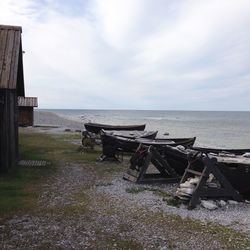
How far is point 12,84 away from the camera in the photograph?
42.9 feet

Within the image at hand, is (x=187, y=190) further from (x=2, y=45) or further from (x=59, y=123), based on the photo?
(x=59, y=123)

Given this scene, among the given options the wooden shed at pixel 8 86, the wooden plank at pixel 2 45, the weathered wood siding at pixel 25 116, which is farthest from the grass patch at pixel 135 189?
the weathered wood siding at pixel 25 116

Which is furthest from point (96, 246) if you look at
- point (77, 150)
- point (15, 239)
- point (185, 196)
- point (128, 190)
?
point (77, 150)

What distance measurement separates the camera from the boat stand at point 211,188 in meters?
10.9

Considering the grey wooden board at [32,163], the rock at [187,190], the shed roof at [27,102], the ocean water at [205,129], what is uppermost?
the shed roof at [27,102]

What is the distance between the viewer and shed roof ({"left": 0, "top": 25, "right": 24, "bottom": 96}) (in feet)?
43.3

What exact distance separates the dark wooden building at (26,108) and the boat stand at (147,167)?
29110 millimetres

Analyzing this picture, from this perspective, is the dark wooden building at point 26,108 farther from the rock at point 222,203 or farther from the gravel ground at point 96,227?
the rock at point 222,203

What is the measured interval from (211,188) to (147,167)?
3.14m

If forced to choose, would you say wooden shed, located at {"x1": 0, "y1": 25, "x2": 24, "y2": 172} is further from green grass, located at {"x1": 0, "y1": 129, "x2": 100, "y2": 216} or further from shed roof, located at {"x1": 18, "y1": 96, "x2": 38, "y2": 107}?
shed roof, located at {"x1": 18, "y1": 96, "x2": 38, "y2": 107}

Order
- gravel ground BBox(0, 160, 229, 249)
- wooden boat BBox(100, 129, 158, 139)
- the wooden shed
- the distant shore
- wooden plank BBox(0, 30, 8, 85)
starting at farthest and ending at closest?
the distant shore → wooden boat BBox(100, 129, 158, 139) → wooden plank BBox(0, 30, 8, 85) → the wooden shed → gravel ground BBox(0, 160, 229, 249)

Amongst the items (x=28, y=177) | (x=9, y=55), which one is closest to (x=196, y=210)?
(x=28, y=177)

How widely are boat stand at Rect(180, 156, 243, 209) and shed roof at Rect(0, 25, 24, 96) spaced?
22.5 feet

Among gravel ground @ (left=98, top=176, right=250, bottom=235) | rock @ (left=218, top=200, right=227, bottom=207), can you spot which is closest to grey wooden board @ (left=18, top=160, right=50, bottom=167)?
gravel ground @ (left=98, top=176, right=250, bottom=235)
